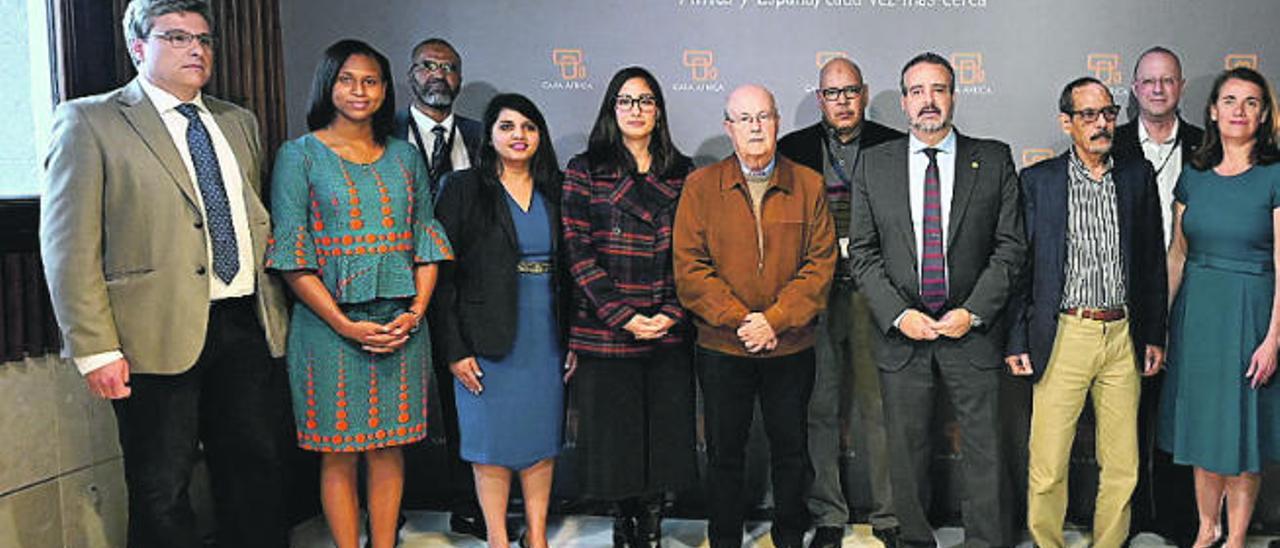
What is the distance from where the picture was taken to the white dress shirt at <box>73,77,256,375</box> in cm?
297

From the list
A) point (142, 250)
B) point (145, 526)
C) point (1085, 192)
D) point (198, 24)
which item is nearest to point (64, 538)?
point (145, 526)

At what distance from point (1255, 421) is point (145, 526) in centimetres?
324

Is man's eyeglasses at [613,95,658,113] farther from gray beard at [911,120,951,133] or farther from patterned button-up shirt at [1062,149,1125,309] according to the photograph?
patterned button-up shirt at [1062,149,1125,309]

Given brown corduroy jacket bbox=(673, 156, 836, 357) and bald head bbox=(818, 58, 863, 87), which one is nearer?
brown corduroy jacket bbox=(673, 156, 836, 357)

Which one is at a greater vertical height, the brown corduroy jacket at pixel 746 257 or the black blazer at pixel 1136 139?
the black blazer at pixel 1136 139

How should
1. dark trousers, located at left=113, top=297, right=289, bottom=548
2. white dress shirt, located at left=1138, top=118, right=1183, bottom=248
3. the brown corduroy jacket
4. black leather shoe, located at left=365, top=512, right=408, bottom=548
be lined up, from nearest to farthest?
dark trousers, located at left=113, top=297, right=289, bottom=548, the brown corduroy jacket, black leather shoe, located at left=365, top=512, right=408, bottom=548, white dress shirt, located at left=1138, top=118, right=1183, bottom=248

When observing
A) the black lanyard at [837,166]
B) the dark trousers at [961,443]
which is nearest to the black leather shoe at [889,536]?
the dark trousers at [961,443]

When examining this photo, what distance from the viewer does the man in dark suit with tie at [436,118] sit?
3.96 metres

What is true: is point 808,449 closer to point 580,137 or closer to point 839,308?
point 839,308

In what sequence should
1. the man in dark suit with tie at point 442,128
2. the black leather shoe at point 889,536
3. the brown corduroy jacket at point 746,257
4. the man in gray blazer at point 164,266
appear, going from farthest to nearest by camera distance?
the man in dark suit with tie at point 442,128 → the black leather shoe at point 889,536 → the brown corduroy jacket at point 746,257 → the man in gray blazer at point 164,266

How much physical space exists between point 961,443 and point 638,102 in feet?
4.82

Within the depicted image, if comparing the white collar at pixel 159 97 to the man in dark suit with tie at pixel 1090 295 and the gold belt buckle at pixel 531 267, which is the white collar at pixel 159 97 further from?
the man in dark suit with tie at pixel 1090 295

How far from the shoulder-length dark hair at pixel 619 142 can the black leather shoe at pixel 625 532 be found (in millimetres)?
1201

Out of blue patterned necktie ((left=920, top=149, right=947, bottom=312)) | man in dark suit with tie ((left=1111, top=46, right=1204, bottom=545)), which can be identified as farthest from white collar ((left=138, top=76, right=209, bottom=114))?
man in dark suit with tie ((left=1111, top=46, right=1204, bottom=545))
